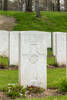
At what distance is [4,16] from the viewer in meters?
30.5

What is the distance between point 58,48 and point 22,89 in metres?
4.98

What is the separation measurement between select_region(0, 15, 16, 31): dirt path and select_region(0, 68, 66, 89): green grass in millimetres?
14152

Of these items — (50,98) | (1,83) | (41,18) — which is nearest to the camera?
(50,98)

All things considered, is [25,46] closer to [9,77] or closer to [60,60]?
[9,77]

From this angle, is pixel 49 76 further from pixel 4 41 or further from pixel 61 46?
pixel 4 41

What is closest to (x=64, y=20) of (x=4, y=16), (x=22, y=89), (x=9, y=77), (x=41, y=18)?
(x=41, y=18)

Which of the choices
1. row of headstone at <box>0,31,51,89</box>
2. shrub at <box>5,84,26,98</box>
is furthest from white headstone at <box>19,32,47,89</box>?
shrub at <box>5,84,26,98</box>

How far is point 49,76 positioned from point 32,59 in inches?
92.5

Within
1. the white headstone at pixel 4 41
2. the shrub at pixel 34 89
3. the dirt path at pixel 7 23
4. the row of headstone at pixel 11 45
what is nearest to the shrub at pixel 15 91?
the shrub at pixel 34 89

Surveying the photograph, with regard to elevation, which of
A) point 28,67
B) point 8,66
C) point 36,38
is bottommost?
point 8,66

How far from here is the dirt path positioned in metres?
26.8

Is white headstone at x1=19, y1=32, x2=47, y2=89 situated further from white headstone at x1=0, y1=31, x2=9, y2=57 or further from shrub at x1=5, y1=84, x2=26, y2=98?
white headstone at x1=0, y1=31, x2=9, y2=57

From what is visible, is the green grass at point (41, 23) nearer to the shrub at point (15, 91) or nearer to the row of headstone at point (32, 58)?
the row of headstone at point (32, 58)

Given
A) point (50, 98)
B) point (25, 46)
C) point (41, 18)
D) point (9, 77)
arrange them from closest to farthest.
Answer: point (50, 98), point (25, 46), point (9, 77), point (41, 18)
